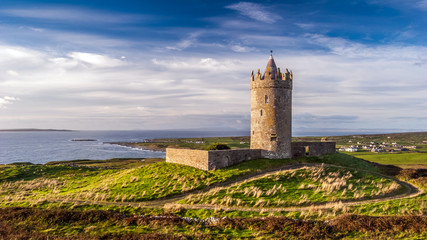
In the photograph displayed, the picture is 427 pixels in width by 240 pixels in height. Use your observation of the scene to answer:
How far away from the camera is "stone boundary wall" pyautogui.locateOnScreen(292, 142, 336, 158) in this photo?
34.4 metres

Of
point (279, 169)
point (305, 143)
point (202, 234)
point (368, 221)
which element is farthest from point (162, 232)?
point (305, 143)

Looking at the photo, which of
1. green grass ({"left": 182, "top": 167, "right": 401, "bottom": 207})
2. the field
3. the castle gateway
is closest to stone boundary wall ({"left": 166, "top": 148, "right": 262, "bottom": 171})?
the castle gateway

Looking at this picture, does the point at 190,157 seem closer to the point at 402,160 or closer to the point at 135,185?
the point at 135,185

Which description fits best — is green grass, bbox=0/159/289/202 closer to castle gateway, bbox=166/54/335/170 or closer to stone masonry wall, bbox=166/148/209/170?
stone masonry wall, bbox=166/148/209/170

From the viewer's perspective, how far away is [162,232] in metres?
14.9

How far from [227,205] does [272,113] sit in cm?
1519

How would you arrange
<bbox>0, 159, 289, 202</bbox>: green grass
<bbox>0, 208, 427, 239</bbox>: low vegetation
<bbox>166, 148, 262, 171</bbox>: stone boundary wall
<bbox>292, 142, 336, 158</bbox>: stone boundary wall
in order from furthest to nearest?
<bbox>292, 142, 336, 158</bbox>: stone boundary wall → <bbox>166, 148, 262, 171</bbox>: stone boundary wall → <bbox>0, 159, 289, 202</bbox>: green grass → <bbox>0, 208, 427, 239</bbox>: low vegetation

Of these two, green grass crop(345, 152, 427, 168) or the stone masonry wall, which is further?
green grass crop(345, 152, 427, 168)

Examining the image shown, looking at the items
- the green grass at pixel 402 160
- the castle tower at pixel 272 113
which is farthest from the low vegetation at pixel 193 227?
the green grass at pixel 402 160

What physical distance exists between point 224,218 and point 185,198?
5.86 m

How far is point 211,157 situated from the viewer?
89.1 ft

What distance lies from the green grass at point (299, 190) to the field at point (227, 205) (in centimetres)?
8

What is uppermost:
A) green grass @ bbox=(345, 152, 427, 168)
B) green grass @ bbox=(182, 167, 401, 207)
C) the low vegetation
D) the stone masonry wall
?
the stone masonry wall

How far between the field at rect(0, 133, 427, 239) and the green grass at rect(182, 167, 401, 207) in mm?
82
